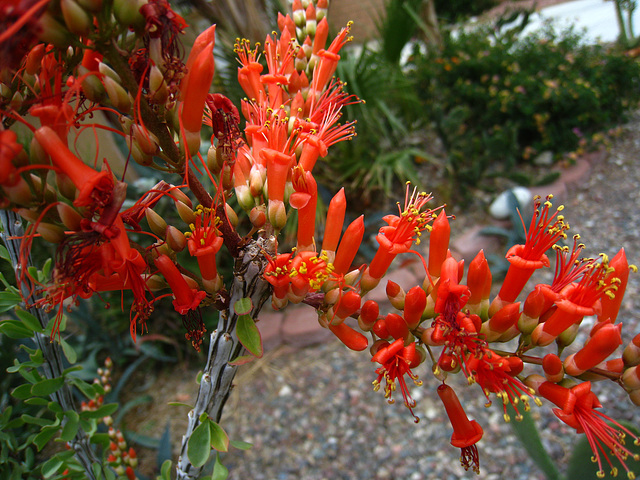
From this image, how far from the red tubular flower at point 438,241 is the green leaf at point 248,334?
333 millimetres

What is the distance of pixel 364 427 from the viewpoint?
7.20 ft

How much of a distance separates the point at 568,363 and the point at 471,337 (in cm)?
19

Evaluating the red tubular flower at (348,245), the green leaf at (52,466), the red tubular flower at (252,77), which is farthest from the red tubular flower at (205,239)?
the green leaf at (52,466)

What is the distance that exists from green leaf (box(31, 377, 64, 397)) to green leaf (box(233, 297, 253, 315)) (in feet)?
1.40

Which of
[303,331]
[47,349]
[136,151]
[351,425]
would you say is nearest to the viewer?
[136,151]

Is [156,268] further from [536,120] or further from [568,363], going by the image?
[536,120]

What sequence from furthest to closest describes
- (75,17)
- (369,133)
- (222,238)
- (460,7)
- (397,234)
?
(460,7) → (369,133) → (397,234) → (222,238) → (75,17)

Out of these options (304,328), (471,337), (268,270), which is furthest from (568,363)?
(304,328)

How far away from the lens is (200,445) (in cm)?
69

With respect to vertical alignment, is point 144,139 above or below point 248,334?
above

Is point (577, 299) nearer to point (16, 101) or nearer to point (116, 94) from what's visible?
point (116, 94)

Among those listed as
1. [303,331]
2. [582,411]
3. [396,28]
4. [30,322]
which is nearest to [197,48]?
[30,322]

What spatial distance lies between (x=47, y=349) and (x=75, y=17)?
0.68 metres

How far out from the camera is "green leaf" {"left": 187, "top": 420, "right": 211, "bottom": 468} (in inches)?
26.5
